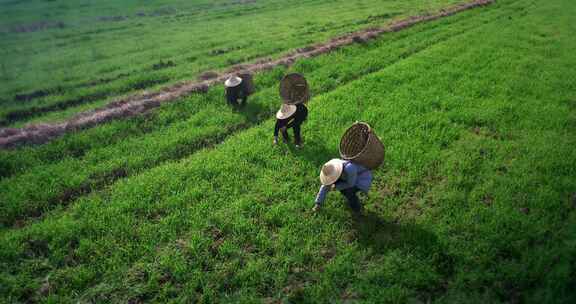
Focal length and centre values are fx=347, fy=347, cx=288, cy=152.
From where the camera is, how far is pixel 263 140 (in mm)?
10852

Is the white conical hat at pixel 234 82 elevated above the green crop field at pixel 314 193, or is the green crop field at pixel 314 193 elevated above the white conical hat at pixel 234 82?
the white conical hat at pixel 234 82

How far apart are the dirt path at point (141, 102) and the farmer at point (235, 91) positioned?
93.9 inches

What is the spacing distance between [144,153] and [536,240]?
33.4ft

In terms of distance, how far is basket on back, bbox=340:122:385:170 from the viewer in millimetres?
7199

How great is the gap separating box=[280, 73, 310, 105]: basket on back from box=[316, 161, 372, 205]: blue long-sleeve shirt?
155 inches

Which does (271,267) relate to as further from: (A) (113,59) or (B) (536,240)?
(A) (113,59)

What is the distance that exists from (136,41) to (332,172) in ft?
92.3

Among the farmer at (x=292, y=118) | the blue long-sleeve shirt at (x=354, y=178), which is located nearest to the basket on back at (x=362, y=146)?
the blue long-sleeve shirt at (x=354, y=178)

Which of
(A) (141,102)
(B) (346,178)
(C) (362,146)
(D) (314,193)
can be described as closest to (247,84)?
(A) (141,102)

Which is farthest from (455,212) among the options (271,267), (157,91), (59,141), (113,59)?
(113,59)

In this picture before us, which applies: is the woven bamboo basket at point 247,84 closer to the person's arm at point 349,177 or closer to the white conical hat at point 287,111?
the white conical hat at point 287,111

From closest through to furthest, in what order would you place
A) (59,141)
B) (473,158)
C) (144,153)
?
(473,158) < (144,153) < (59,141)

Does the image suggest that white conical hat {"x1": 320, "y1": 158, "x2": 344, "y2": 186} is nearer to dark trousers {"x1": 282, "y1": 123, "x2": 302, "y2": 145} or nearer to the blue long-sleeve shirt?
the blue long-sleeve shirt

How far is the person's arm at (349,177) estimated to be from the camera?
7.00m
